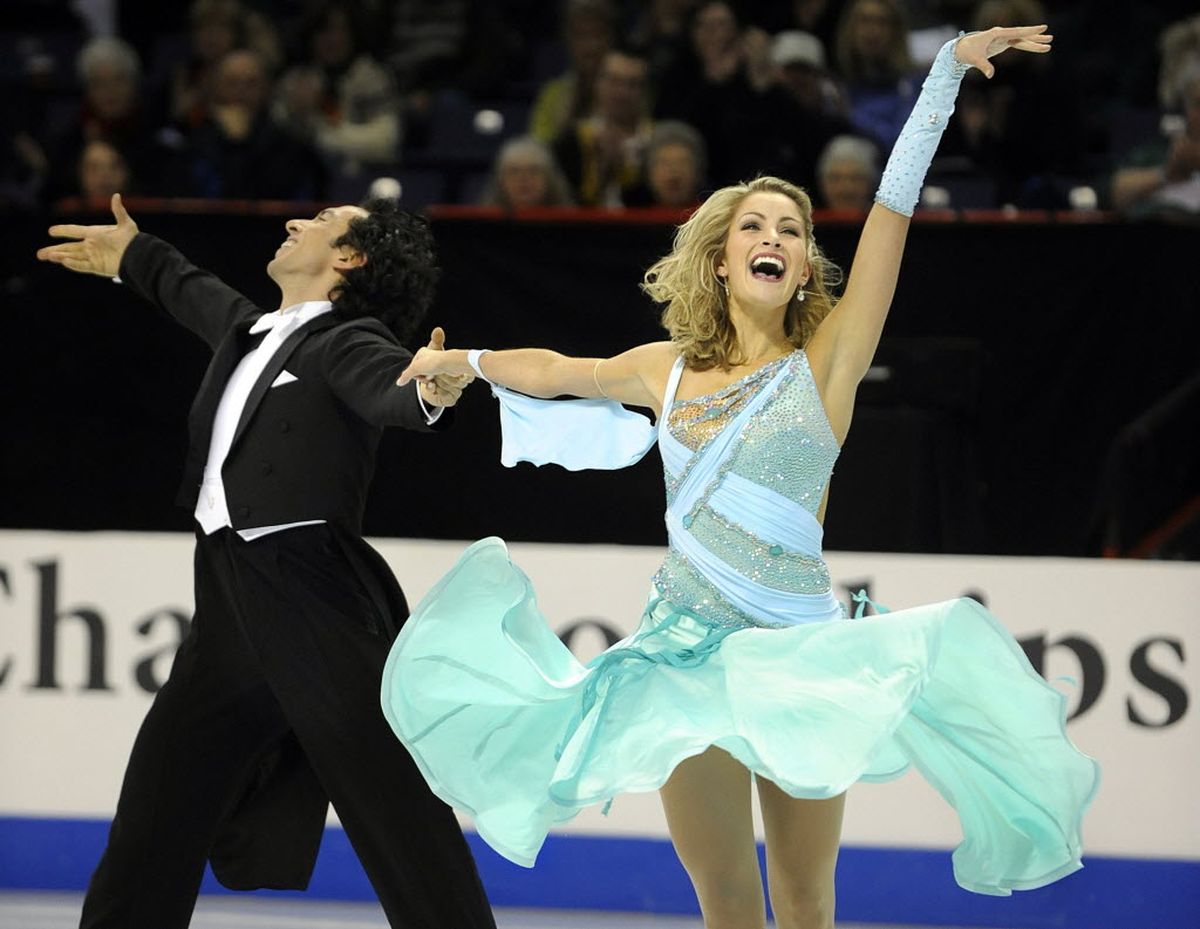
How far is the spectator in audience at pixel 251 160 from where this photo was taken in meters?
6.70

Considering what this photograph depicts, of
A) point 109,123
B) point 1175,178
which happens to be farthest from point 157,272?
point 1175,178

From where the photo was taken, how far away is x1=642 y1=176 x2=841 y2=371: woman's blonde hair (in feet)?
11.4

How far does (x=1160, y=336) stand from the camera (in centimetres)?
529

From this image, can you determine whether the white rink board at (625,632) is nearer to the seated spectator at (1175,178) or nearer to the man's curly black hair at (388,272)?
the man's curly black hair at (388,272)

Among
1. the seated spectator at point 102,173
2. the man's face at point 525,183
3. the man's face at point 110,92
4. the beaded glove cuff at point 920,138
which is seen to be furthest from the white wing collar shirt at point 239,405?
the man's face at point 110,92

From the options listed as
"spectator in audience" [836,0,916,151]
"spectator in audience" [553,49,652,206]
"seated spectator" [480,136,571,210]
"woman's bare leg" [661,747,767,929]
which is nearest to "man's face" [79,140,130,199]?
"seated spectator" [480,136,571,210]

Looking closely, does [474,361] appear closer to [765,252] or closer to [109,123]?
[765,252]

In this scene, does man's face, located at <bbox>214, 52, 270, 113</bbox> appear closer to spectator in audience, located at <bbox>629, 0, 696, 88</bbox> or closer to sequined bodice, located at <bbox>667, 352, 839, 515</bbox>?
spectator in audience, located at <bbox>629, 0, 696, 88</bbox>

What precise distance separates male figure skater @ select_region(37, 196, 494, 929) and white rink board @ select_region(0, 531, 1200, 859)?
1.38 metres

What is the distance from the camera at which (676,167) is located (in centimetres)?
613

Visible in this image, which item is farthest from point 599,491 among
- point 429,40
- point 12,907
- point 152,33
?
point 152,33

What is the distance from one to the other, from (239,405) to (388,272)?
1.38 ft

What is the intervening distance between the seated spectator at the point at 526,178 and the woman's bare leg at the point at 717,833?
129 inches

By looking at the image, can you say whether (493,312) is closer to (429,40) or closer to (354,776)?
(354,776)
